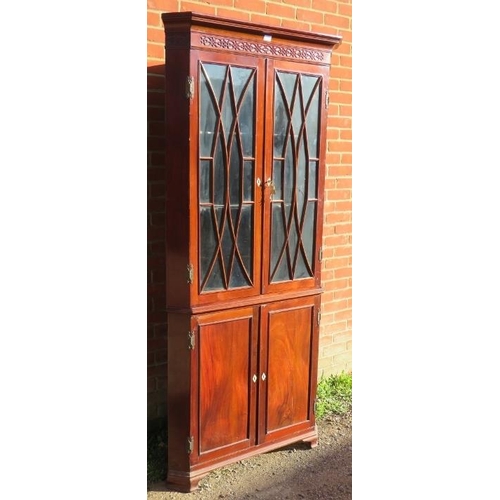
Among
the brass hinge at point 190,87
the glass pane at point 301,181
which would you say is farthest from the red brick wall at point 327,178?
the glass pane at point 301,181

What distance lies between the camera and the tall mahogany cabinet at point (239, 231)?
9.23ft

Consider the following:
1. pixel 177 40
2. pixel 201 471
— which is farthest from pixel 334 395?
pixel 177 40

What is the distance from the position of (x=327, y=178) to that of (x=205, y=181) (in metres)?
1.45

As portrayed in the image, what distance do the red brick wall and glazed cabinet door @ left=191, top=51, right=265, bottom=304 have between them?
1.47 ft

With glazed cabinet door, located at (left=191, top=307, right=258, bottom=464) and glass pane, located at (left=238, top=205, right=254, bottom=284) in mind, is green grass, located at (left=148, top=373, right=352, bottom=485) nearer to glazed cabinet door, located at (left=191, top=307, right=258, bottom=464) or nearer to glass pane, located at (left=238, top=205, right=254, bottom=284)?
glazed cabinet door, located at (left=191, top=307, right=258, bottom=464)

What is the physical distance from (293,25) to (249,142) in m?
1.16

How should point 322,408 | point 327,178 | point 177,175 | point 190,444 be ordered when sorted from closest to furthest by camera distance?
point 177,175 → point 190,444 → point 322,408 → point 327,178

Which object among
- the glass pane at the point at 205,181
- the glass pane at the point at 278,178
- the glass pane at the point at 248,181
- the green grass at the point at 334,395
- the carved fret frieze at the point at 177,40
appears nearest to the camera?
the carved fret frieze at the point at 177,40

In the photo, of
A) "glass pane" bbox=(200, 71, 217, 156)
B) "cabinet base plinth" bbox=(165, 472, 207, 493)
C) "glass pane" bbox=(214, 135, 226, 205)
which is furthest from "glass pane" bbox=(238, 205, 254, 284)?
"cabinet base plinth" bbox=(165, 472, 207, 493)

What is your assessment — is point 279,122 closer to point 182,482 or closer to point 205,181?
point 205,181

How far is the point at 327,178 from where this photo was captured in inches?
161

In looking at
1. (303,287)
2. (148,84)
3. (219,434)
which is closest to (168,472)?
(219,434)

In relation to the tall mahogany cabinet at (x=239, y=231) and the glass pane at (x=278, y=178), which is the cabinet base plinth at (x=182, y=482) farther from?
the glass pane at (x=278, y=178)

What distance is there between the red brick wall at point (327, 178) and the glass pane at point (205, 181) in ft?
1.50
